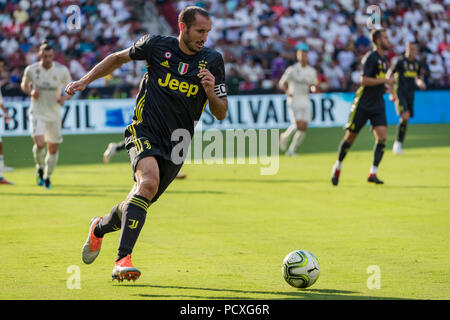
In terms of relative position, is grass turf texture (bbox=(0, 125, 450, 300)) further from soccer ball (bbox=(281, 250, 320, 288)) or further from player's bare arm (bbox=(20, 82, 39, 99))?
player's bare arm (bbox=(20, 82, 39, 99))

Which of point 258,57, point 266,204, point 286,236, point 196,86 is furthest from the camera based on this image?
point 258,57

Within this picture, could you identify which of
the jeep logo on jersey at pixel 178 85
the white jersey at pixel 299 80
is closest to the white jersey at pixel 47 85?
the white jersey at pixel 299 80

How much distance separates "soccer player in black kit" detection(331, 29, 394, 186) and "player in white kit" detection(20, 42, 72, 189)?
486 cm

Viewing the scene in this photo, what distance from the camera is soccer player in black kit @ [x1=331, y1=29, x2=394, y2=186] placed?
14.1 meters

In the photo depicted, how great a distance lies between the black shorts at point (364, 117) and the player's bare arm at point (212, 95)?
24.8 ft

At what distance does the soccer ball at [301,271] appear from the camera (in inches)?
266

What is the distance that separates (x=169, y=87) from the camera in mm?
7285

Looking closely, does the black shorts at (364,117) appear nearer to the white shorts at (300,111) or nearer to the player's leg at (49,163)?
the player's leg at (49,163)

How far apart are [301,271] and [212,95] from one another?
1623 millimetres

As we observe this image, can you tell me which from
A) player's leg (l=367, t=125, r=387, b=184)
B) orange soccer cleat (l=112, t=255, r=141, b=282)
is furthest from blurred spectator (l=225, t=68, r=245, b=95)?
orange soccer cleat (l=112, t=255, r=141, b=282)

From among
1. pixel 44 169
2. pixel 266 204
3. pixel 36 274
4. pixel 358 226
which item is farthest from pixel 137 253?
pixel 44 169

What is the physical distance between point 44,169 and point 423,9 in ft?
72.5

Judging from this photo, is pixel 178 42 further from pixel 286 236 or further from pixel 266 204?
pixel 266 204
